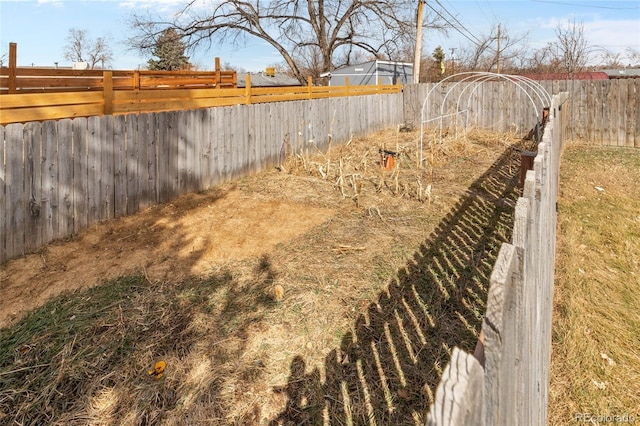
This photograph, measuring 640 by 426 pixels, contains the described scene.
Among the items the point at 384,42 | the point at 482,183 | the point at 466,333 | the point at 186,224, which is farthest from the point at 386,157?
the point at 384,42

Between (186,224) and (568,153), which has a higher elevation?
(568,153)

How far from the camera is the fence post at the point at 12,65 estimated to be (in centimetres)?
640

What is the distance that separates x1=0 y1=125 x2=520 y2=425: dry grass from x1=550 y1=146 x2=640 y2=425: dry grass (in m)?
0.59

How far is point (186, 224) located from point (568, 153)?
8.96 meters

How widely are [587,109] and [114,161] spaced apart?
11603 millimetres

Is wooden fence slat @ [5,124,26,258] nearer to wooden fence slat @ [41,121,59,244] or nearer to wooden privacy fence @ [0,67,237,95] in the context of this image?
wooden fence slat @ [41,121,59,244]

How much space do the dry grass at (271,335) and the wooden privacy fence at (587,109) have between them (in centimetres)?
790

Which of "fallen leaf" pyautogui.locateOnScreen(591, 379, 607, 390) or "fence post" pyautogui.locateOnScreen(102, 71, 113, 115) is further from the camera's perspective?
"fence post" pyautogui.locateOnScreen(102, 71, 113, 115)

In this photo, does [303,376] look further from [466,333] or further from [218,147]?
[218,147]

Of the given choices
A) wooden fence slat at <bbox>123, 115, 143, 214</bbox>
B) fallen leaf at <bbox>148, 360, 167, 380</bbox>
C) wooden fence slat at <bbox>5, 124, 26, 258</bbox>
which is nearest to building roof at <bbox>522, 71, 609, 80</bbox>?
wooden fence slat at <bbox>123, 115, 143, 214</bbox>

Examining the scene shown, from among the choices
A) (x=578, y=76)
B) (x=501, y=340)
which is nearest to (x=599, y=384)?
(x=501, y=340)

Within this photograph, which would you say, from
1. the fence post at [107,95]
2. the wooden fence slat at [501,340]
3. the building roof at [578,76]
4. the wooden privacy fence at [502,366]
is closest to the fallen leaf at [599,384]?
the wooden privacy fence at [502,366]

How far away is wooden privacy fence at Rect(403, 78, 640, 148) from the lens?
10359mm

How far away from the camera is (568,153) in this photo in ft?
31.3
